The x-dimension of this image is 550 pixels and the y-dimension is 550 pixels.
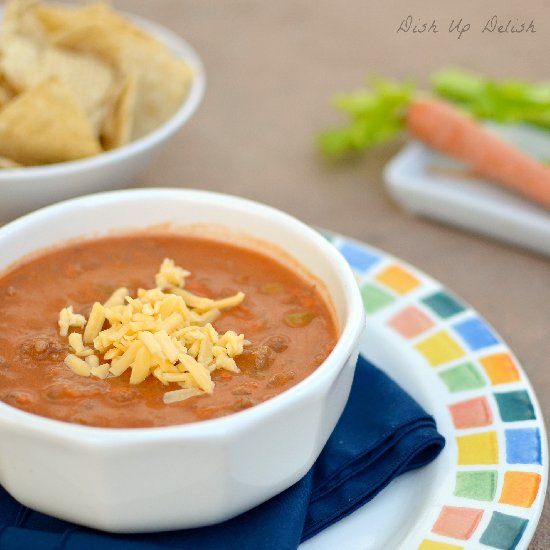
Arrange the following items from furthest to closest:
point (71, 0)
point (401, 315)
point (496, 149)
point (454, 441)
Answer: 1. point (71, 0)
2. point (496, 149)
3. point (401, 315)
4. point (454, 441)

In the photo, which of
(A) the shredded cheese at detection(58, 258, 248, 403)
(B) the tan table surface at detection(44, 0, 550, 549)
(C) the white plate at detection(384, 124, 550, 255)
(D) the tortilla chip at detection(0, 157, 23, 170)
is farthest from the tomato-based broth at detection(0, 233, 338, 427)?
(C) the white plate at detection(384, 124, 550, 255)

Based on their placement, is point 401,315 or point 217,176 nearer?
point 401,315

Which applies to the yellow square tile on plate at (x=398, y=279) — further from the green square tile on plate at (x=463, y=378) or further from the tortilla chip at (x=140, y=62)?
the tortilla chip at (x=140, y=62)

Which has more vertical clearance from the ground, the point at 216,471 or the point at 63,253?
the point at 216,471

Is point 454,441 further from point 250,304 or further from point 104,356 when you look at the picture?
point 104,356

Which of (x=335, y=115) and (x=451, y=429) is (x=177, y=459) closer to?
(x=451, y=429)

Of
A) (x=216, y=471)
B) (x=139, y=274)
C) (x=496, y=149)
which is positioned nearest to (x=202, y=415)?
(x=216, y=471)
